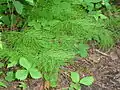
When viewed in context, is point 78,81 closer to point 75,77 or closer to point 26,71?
point 75,77

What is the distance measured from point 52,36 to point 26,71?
46cm

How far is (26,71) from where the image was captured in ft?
7.20

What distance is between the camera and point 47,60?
231 centimetres

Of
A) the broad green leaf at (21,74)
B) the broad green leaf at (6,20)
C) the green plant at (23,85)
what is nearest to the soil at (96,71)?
the green plant at (23,85)

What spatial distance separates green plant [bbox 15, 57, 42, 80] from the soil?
19cm

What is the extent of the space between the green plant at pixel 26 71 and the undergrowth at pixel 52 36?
7cm

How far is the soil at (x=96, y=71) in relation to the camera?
2.39m

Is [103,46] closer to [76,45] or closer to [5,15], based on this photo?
[76,45]

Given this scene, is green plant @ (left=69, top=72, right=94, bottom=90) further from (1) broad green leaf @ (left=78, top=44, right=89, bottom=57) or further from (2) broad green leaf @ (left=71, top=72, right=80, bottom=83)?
(1) broad green leaf @ (left=78, top=44, right=89, bottom=57)

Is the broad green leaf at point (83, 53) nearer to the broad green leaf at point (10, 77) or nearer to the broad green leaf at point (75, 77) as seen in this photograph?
the broad green leaf at point (75, 77)

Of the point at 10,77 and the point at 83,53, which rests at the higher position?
the point at 83,53

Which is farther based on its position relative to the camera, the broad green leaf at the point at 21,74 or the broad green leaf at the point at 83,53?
the broad green leaf at the point at 83,53

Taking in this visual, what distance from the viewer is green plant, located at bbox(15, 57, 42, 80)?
2.17m

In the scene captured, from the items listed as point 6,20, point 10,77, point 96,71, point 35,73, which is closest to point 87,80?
point 96,71
